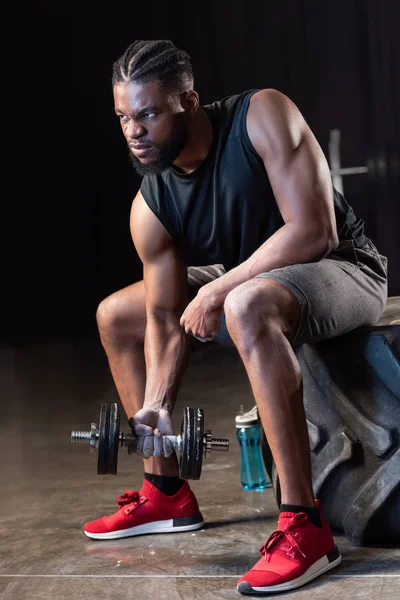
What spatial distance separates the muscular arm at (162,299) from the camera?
2182mm

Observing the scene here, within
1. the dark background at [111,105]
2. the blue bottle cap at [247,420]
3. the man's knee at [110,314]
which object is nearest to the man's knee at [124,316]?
the man's knee at [110,314]

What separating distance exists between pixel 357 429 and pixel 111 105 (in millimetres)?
6707

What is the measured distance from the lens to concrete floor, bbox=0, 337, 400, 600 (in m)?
1.78

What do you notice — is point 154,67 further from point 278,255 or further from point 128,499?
point 128,499

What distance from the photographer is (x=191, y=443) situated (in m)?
1.89

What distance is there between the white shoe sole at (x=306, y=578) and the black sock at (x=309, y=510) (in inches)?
2.8

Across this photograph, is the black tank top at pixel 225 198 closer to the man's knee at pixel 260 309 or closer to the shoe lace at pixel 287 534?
the man's knee at pixel 260 309

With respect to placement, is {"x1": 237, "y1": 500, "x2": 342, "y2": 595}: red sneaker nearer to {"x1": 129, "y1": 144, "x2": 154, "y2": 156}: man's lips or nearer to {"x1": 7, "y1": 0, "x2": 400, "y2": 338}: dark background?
{"x1": 129, "y1": 144, "x2": 154, "y2": 156}: man's lips

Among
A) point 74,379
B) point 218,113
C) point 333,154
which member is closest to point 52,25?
point 333,154

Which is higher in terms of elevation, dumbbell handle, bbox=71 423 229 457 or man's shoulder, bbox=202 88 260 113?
man's shoulder, bbox=202 88 260 113

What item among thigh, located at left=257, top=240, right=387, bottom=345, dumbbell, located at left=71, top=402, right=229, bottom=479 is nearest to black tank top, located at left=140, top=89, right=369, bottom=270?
thigh, located at left=257, top=240, right=387, bottom=345

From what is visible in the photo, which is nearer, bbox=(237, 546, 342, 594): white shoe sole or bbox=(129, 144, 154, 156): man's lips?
bbox=(237, 546, 342, 594): white shoe sole

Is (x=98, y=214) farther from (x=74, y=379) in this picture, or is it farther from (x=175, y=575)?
(x=175, y=575)

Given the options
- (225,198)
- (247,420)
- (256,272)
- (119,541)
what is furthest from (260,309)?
(247,420)
